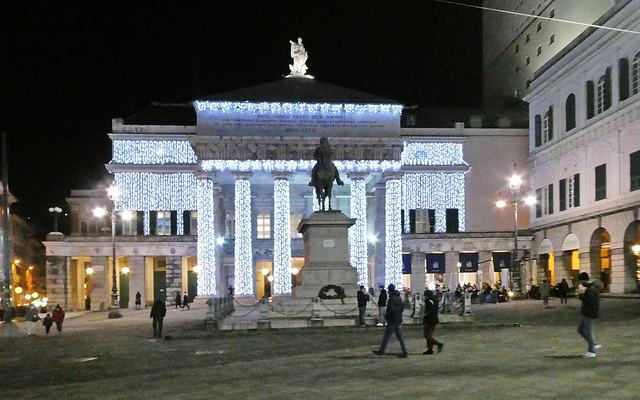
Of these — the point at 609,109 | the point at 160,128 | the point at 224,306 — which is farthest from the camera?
the point at 160,128

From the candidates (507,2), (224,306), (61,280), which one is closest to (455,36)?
(507,2)

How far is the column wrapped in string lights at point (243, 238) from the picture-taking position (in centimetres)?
5516

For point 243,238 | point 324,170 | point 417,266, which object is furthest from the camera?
point 417,266

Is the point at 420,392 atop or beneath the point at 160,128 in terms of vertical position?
beneath

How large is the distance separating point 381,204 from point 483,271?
12.5 meters

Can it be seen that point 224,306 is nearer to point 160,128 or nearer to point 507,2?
point 160,128

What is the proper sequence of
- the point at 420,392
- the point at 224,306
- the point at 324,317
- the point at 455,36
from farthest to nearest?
the point at 455,36
the point at 224,306
the point at 324,317
the point at 420,392

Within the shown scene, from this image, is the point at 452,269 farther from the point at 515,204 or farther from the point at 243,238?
the point at 243,238

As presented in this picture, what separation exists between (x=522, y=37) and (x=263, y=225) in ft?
112

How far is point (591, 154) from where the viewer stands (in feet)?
152

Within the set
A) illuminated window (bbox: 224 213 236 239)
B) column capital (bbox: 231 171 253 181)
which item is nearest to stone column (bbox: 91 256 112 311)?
illuminated window (bbox: 224 213 236 239)

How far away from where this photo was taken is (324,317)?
27953 millimetres

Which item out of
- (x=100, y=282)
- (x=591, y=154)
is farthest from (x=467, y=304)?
(x=100, y=282)

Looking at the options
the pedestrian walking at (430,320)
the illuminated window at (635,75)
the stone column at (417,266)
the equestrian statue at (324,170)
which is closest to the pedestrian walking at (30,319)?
the equestrian statue at (324,170)
